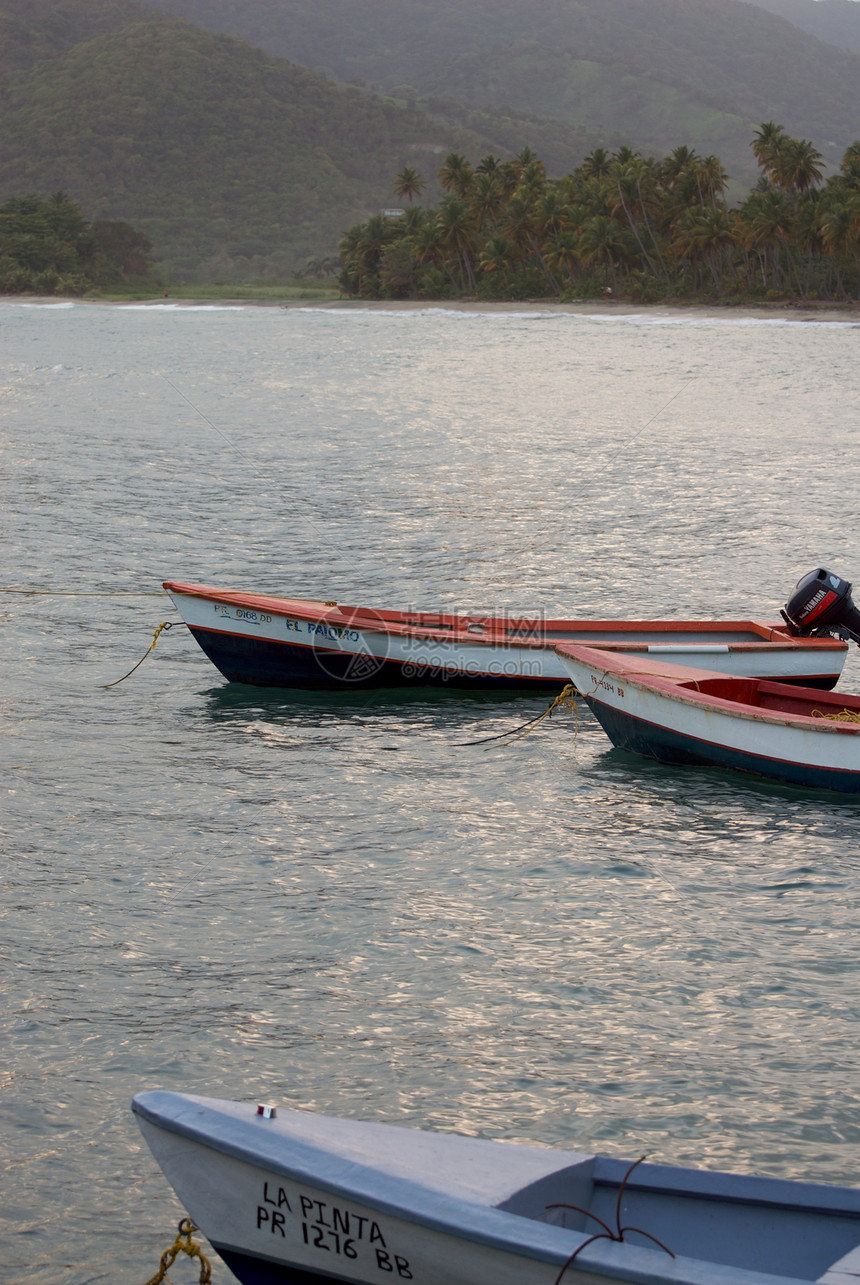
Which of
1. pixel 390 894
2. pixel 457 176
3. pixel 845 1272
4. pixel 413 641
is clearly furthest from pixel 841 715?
pixel 457 176

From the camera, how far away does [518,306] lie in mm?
114625

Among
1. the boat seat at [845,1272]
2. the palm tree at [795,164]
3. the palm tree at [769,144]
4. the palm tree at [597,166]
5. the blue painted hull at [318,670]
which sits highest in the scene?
the palm tree at [597,166]

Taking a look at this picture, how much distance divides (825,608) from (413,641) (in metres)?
4.93

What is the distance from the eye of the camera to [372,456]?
39250 millimetres

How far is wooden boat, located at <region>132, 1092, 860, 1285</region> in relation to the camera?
4.26 metres

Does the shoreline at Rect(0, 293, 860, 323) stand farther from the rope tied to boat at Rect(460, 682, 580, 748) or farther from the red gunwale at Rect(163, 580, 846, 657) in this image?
the rope tied to boat at Rect(460, 682, 580, 748)

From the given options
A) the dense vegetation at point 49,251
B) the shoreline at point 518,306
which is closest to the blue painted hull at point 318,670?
the shoreline at point 518,306

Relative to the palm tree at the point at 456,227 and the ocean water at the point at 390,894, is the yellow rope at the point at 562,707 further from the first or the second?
the palm tree at the point at 456,227

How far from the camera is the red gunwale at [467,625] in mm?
14742

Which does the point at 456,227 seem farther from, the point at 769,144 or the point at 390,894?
the point at 390,894

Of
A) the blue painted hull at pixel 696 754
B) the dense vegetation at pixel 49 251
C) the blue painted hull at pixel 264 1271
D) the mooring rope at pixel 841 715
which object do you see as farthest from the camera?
the dense vegetation at pixel 49 251

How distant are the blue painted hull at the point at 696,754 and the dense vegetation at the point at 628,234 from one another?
79128mm

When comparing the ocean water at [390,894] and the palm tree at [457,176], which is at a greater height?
the palm tree at [457,176]

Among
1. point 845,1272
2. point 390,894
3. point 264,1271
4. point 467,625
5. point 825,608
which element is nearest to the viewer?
point 845,1272
